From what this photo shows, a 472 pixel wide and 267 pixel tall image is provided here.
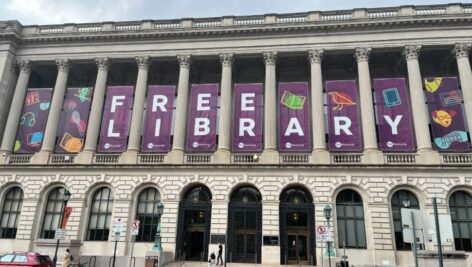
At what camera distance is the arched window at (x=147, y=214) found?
33406mm

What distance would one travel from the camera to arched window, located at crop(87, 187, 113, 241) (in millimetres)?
33812

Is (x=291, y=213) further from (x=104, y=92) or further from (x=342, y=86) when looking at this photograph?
(x=104, y=92)

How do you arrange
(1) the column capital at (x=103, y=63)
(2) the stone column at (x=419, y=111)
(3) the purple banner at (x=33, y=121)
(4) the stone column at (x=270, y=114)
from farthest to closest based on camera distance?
(1) the column capital at (x=103, y=63), (3) the purple banner at (x=33, y=121), (4) the stone column at (x=270, y=114), (2) the stone column at (x=419, y=111)

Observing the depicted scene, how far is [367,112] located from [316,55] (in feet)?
24.3

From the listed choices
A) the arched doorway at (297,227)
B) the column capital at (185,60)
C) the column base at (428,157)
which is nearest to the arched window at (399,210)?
the column base at (428,157)

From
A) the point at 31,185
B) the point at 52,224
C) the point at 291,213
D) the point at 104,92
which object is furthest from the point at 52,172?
the point at 291,213

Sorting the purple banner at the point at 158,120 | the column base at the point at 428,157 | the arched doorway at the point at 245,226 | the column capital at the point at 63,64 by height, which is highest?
the column capital at the point at 63,64

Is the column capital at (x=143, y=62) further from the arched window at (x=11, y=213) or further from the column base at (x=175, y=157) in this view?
the arched window at (x=11, y=213)

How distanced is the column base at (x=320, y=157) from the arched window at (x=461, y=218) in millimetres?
10018

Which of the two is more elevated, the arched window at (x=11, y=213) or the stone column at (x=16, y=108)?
Answer: the stone column at (x=16, y=108)

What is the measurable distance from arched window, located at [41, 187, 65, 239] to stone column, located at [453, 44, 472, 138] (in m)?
36.0

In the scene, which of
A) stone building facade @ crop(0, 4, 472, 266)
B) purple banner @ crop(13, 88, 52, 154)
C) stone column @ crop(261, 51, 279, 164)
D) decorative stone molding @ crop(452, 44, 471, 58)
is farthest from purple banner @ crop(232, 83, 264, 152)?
purple banner @ crop(13, 88, 52, 154)

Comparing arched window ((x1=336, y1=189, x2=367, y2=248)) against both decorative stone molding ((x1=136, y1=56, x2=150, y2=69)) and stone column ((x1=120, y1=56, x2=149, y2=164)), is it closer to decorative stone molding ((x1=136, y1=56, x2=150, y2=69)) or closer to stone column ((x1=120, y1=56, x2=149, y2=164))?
stone column ((x1=120, y1=56, x2=149, y2=164))

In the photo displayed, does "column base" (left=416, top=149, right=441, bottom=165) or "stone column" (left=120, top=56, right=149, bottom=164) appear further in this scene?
"stone column" (left=120, top=56, right=149, bottom=164)
